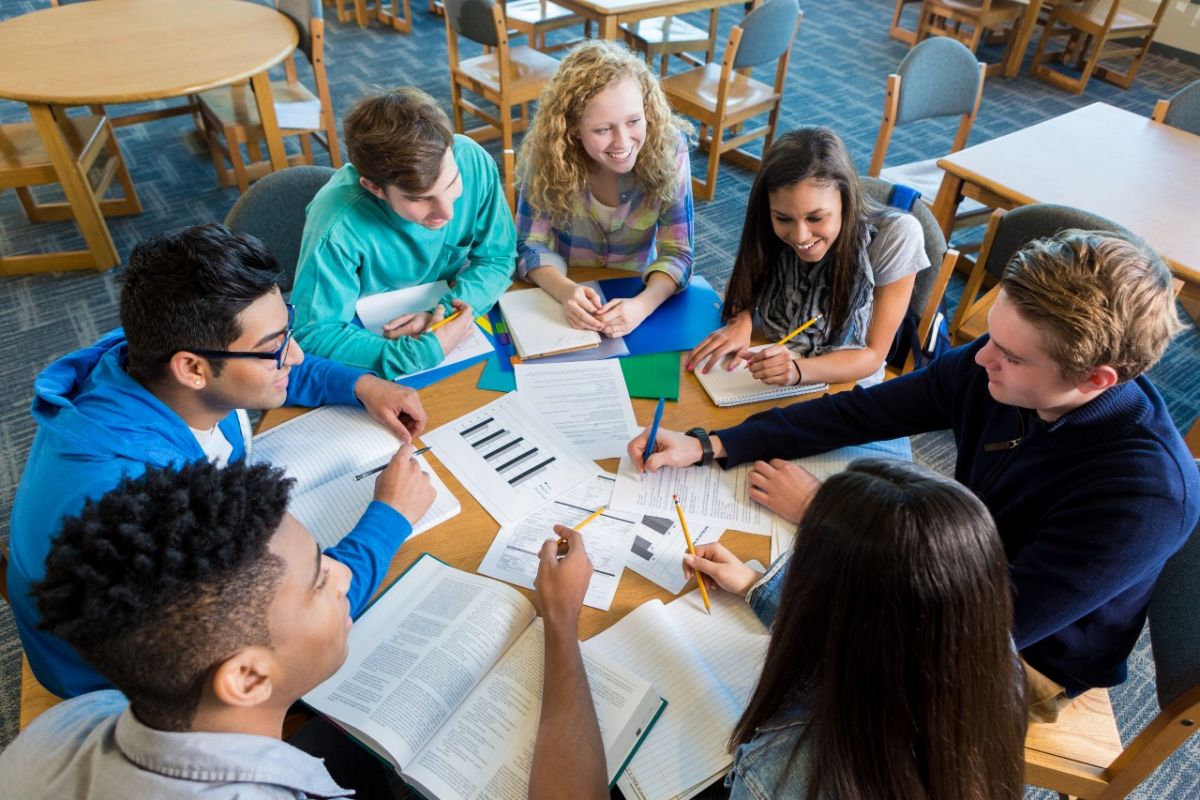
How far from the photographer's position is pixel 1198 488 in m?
1.03

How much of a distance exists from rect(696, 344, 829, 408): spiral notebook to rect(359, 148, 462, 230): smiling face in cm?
66

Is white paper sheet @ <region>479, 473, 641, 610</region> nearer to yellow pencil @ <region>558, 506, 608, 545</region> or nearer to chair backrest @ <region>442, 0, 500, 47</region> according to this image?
yellow pencil @ <region>558, 506, 608, 545</region>

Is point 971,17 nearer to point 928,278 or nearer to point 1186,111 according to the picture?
point 1186,111

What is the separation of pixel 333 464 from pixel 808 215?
1.04 m

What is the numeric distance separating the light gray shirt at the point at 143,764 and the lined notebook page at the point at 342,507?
0.39 m

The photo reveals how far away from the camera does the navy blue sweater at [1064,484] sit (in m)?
0.99

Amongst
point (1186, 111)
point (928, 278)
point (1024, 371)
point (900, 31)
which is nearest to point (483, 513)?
point (1024, 371)

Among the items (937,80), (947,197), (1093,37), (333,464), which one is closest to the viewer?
(333,464)

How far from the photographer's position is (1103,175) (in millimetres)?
2330

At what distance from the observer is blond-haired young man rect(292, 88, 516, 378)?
1471 millimetres

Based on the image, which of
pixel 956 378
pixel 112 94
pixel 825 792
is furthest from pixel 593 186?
pixel 112 94

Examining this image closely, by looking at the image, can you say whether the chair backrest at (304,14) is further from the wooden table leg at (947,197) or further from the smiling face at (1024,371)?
the smiling face at (1024,371)

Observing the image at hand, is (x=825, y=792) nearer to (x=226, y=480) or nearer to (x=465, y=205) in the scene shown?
(x=226, y=480)

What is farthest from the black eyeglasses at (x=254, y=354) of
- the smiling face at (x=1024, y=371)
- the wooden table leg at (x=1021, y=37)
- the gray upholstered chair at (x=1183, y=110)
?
the wooden table leg at (x=1021, y=37)
